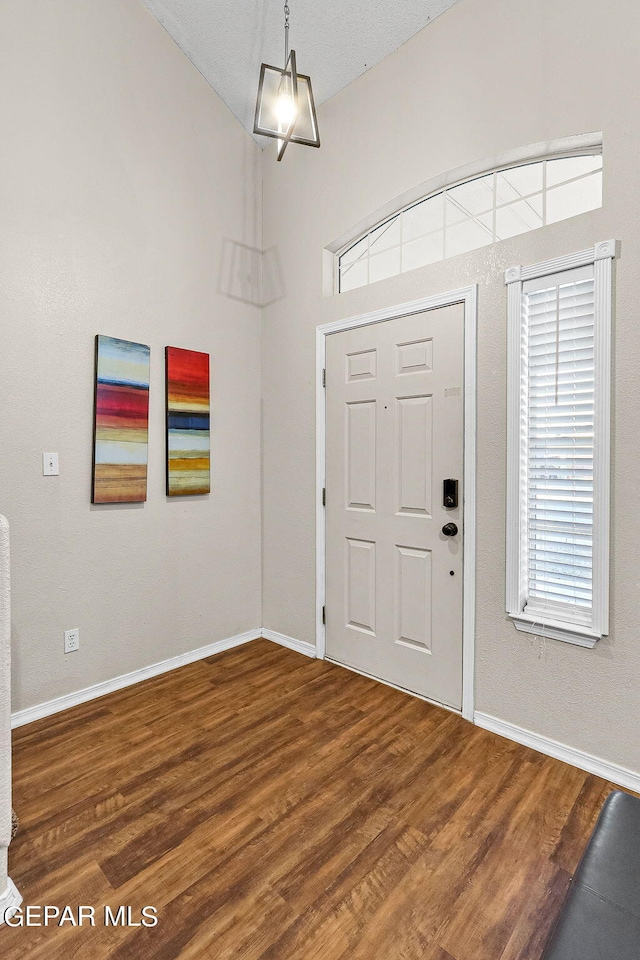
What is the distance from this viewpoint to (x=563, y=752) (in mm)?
2094

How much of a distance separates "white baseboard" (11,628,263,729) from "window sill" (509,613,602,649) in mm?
1875

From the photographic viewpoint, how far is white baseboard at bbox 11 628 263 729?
2.42m

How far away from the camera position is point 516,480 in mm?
2225

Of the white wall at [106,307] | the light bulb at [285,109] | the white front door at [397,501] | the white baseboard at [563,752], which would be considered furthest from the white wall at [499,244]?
the light bulb at [285,109]

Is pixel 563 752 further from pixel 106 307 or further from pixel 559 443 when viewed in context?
pixel 106 307

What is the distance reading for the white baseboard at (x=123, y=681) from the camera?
95.1 inches

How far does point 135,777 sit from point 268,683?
940 mm

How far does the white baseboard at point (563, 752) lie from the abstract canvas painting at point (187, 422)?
2.01 m

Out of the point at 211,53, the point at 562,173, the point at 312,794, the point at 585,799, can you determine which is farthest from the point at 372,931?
the point at 211,53

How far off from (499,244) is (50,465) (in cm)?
236

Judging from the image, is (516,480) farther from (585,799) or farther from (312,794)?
(312,794)

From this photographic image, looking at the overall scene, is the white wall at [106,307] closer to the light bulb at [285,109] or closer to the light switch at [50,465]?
the light switch at [50,465]

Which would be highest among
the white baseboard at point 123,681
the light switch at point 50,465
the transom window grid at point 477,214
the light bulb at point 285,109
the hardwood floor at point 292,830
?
the light bulb at point 285,109

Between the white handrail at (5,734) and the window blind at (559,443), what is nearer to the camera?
the white handrail at (5,734)
